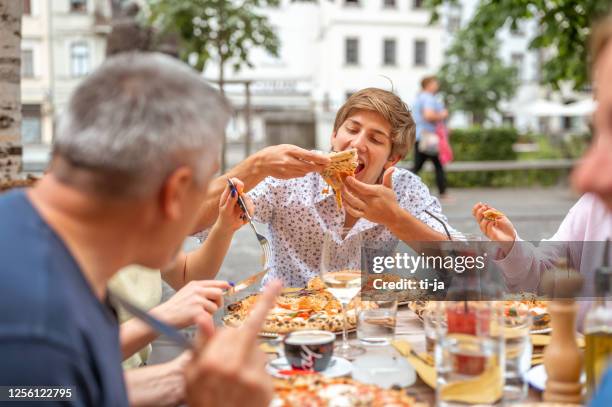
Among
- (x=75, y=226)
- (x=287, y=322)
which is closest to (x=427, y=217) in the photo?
(x=287, y=322)

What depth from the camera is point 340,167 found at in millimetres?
3043

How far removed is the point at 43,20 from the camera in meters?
39.3

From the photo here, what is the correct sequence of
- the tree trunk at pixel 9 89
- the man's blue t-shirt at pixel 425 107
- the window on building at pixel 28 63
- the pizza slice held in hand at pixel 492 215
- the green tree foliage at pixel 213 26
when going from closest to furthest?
the pizza slice held in hand at pixel 492 215 < the tree trunk at pixel 9 89 < the green tree foliage at pixel 213 26 < the man's blue t-shirt at pixel 425 107 < the window on building at pixel 28 63

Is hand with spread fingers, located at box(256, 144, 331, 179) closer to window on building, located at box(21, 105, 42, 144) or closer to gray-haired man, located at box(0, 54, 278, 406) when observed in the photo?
gray-haired man, located at box(0, 54, 278, 406)

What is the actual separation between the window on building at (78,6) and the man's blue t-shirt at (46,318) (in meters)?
43.4

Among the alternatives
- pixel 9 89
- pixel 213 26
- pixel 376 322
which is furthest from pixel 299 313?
pixel 213 26

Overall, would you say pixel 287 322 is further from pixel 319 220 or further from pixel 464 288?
pixel 319 220

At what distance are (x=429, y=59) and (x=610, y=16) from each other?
45017mm

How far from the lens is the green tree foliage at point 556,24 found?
8.12 m

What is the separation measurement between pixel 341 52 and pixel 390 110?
41.2 metres

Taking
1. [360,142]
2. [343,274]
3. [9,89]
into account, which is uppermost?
[9,89]

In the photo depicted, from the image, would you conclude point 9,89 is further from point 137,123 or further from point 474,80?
point 474,80

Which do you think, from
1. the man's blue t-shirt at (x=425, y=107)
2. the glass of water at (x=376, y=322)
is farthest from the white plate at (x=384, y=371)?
the man's blue t-shirt at (x=425, y=107)

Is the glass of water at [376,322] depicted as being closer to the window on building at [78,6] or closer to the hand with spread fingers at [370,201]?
the hand with spread fingers at [370,201]
